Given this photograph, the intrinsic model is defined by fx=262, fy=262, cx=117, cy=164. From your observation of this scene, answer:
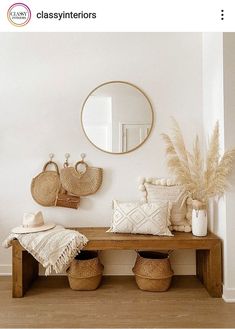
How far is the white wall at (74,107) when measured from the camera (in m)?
2.60

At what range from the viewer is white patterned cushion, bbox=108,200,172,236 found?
7.36ft

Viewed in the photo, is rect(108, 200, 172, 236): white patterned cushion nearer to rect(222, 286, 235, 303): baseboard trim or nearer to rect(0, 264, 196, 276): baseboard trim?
rect(0, 264, 196, 276): baseboard trim

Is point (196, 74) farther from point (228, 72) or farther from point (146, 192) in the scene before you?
point (146, 192)

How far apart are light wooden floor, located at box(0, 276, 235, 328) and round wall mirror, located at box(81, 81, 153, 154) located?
51.1 inches

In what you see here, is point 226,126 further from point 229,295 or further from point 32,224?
point 32,224

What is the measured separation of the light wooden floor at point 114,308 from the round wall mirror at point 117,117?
1.30 metres

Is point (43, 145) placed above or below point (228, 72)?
below
